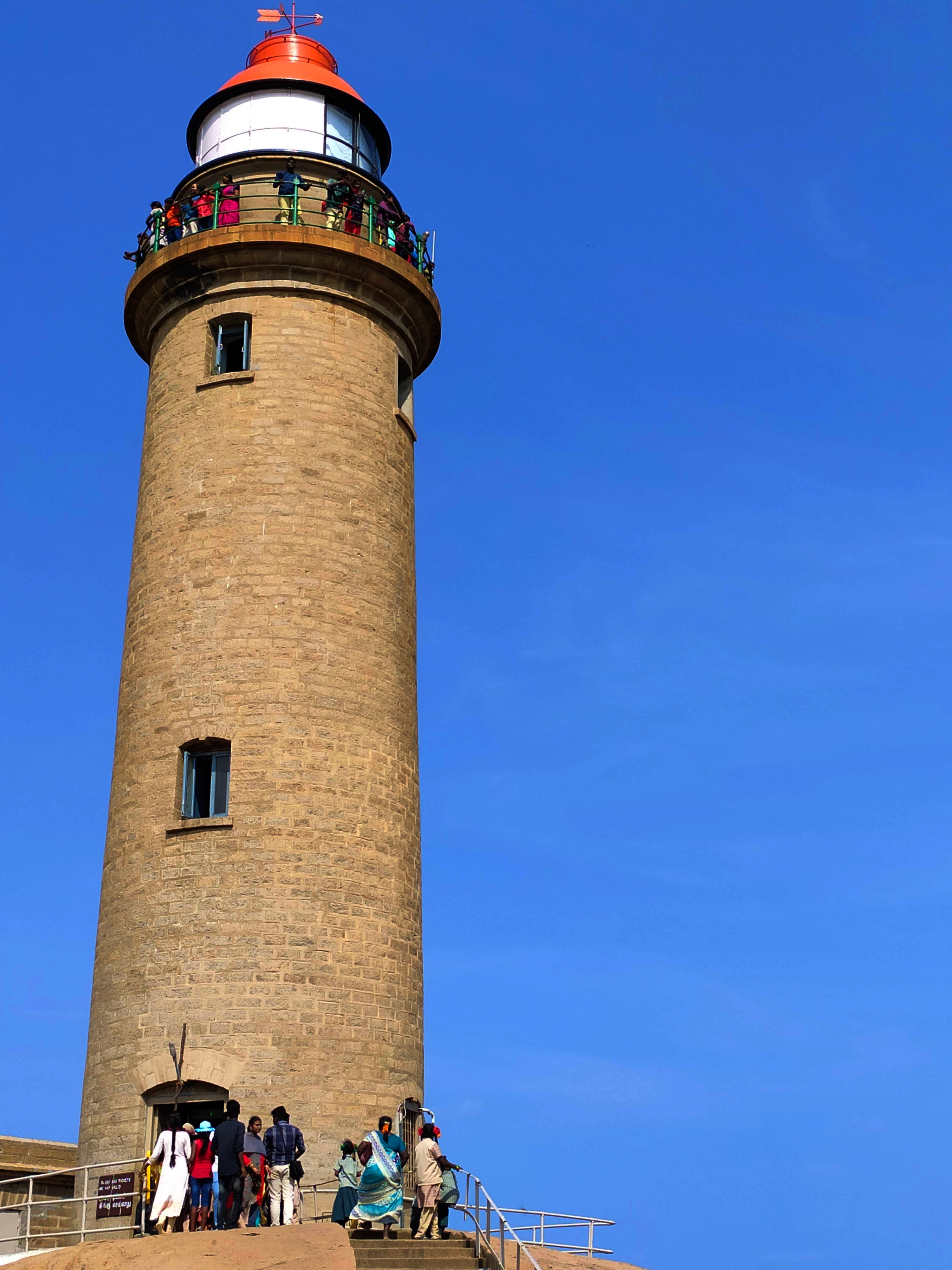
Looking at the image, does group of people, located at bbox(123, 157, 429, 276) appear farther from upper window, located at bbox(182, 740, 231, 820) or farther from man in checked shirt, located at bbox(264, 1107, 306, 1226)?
man in checked shirt, located at bbox(264, 1107, 306, 1226)

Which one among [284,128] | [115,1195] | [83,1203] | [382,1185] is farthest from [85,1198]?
[284,128]

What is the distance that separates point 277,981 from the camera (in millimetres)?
22219

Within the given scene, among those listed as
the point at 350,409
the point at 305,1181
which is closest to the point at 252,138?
the point at 350,409

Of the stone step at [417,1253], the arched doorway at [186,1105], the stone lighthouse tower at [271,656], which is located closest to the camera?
the stone step at [417,1253]

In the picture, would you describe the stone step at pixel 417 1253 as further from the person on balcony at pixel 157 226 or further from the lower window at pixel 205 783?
the person on balcony at pixel 157 226

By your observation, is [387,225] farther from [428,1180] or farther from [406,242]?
[428,1180]

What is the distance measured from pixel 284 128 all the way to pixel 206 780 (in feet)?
41.4

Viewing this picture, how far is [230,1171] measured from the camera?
59.7 ft

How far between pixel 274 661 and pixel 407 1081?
267 inches

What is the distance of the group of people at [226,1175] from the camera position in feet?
59.6

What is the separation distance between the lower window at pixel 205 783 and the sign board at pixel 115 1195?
5271 mm

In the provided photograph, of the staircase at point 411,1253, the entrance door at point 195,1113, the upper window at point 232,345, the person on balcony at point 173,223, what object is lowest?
the staircase at point 411,1253

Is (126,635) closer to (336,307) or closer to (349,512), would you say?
(349,512)

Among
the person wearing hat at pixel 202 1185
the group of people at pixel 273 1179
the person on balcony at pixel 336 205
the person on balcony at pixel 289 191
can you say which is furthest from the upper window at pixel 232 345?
the person wearing hat at pixel 202 1185
